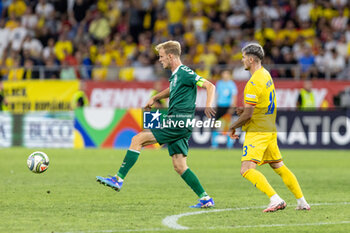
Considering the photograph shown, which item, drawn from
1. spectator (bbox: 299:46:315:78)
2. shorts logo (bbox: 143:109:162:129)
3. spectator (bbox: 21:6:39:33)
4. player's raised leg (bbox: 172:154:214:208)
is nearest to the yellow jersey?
player's raised leg (bbox: 172:154:214:208)

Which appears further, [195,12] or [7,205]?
[195,12]

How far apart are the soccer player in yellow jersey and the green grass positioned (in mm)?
430

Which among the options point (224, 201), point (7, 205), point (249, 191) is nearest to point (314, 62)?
point (249, 191)

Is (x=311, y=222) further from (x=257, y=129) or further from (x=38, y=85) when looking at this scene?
(x=38, y=85)

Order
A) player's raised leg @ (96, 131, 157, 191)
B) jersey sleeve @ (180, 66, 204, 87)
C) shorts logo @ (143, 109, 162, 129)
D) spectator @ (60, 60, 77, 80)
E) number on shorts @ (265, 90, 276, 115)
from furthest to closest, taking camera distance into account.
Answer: spectator @ (60, 60, 77, 80) → shorts logo @ (143, 109, 162, 129) → player's raised leg @ (96, 131, 157, 191) → jersey sleeve @ (180, 66, 204, 87) → number on shorts @ (265, 90, 276, 115)

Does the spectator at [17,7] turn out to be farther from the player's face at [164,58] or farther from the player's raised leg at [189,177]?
the player's raised leg at [189,177]

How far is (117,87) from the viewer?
2486 cm

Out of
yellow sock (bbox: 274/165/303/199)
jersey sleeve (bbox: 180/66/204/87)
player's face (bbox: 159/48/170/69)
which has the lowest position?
yellow sock (bbox: 274/165/303/199)

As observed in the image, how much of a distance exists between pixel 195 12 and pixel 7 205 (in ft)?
59.6

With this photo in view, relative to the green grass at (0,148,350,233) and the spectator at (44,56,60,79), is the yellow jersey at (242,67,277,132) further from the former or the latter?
the spectator at (44,56,60,79)

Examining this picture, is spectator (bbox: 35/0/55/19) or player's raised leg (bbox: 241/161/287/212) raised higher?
spectator (bbox: 35/0/55/19)

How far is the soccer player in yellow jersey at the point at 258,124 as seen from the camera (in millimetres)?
8727

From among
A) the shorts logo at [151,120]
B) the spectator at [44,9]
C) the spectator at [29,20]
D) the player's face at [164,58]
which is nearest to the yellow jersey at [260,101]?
the player's face at [164,58]

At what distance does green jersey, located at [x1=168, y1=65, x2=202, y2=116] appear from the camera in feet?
30.6
